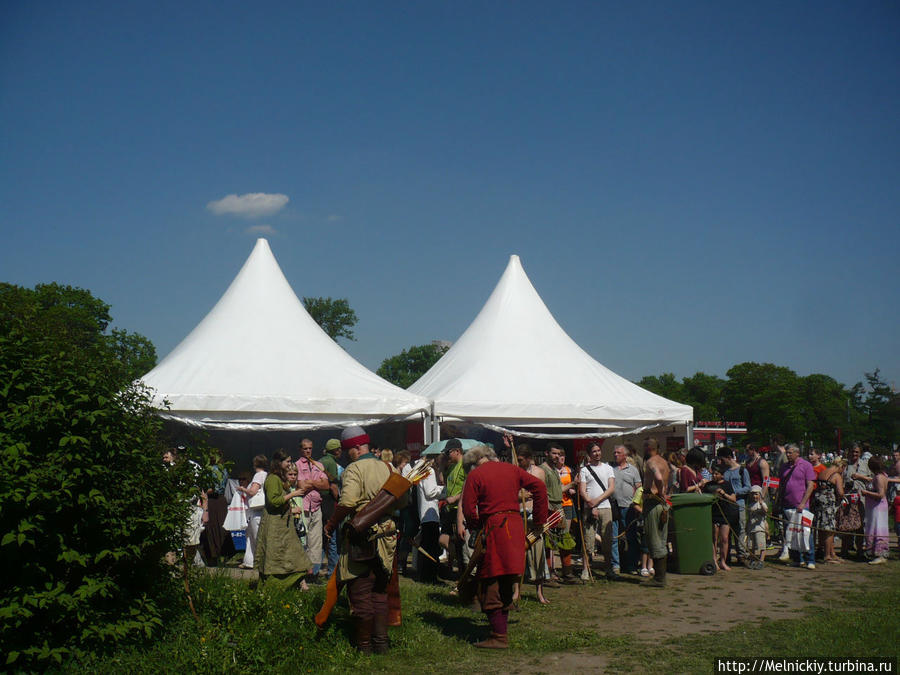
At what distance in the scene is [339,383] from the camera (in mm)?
13211

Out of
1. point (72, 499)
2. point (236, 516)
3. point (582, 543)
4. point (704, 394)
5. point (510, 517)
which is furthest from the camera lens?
point (704, 394)

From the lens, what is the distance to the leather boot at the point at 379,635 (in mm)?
5797

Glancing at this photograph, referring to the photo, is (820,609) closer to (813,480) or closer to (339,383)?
(813,480)

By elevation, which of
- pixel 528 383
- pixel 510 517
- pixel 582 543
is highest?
pixel 528 383

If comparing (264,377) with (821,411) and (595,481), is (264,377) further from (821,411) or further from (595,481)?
(821,411)

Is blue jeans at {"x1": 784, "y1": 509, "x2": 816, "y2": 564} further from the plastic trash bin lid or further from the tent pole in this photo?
the tent pole

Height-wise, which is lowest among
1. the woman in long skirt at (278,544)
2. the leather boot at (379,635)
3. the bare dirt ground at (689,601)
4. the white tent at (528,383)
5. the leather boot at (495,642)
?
the bare dirt ground at (689,601)

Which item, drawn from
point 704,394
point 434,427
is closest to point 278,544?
point 434,427

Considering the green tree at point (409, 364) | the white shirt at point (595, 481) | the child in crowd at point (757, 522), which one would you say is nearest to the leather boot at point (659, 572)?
the white shirt at point (595, 481)

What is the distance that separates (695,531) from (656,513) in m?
0.97

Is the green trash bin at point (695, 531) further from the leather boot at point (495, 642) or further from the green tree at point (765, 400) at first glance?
the green tree at point (765, 400)

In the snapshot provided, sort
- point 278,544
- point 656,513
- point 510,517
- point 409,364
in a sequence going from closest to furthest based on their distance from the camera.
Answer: point 510,517, point 278,544, point 656,513, point 409,364

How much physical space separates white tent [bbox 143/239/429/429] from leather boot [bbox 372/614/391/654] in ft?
22.6

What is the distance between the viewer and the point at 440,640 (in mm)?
6277
